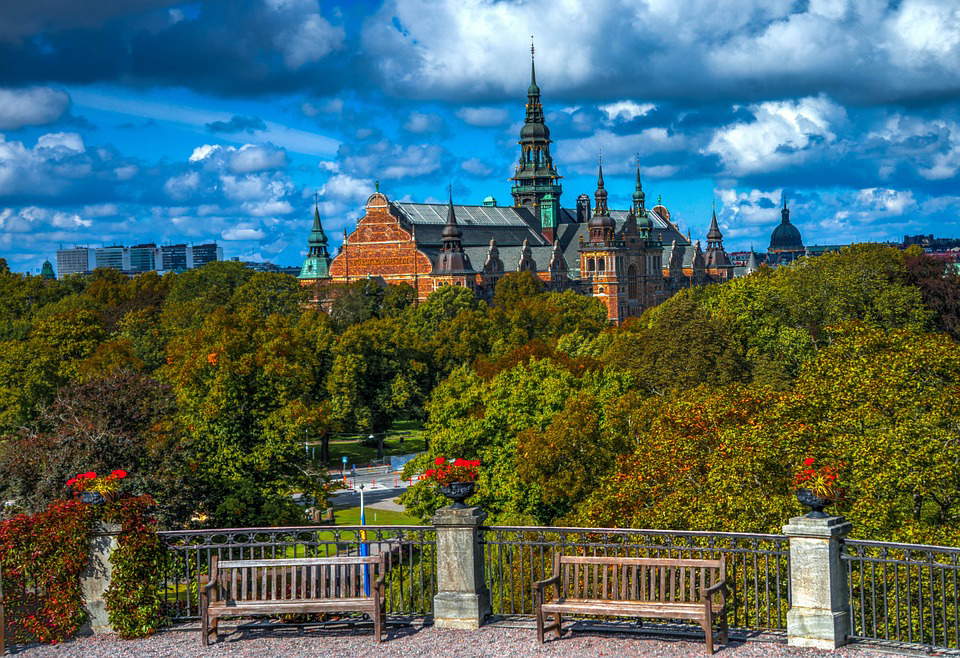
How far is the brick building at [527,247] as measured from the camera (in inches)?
5015

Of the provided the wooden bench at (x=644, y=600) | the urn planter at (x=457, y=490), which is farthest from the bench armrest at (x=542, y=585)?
the urn planter at (x=457, y=490)

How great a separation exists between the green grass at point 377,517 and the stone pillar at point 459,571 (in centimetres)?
3408

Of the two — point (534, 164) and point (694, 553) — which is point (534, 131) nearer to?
point (534, 164)

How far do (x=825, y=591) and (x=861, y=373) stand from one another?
17.3 m

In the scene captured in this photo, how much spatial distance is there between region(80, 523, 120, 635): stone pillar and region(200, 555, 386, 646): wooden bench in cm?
146

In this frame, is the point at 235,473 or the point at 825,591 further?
the point at 235,473

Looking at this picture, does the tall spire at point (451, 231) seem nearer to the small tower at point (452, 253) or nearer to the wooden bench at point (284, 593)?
the small tower at point (452, 253)

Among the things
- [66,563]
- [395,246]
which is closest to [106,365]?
[66,563]

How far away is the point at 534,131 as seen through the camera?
15538 centimetres

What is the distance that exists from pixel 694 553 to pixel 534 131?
459 ft

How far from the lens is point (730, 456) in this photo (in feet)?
85.1

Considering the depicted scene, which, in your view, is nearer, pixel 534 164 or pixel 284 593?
pixel 284 593

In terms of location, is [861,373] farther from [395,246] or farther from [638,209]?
[638,209]

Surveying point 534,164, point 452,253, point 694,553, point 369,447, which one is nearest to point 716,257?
point 534,164
